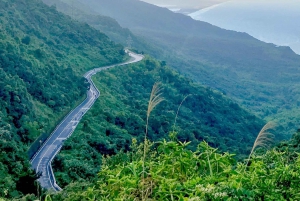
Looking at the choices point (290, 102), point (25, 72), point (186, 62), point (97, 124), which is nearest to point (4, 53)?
point (25, 72)

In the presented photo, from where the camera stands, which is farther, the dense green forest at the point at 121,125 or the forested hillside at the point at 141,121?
the forested hillside at the point at 141,121

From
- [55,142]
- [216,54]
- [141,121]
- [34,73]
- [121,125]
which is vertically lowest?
[55,142]

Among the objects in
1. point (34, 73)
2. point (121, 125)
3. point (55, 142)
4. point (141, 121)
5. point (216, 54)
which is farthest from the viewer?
point (216, 54)

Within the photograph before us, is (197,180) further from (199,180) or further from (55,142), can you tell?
(55,142)

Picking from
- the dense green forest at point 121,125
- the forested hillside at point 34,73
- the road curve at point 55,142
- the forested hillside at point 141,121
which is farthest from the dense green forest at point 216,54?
the road curve at point 55,142

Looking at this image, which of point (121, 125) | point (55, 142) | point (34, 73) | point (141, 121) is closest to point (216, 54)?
point (141, 121)

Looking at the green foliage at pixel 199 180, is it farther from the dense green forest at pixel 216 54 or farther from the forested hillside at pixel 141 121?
the dense green forest at pixel 216 54

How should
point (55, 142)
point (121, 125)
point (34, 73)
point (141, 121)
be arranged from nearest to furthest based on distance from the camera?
point (55, 142) < point (121, 125) < point (34, 73) < point (141, 121)
